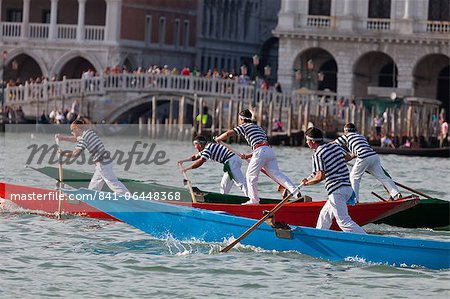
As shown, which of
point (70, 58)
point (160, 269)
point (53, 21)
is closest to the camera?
point (160, 269)

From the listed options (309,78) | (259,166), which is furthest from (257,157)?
(309,78)

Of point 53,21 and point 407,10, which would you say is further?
point 53,21

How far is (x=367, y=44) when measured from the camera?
38.2 meters

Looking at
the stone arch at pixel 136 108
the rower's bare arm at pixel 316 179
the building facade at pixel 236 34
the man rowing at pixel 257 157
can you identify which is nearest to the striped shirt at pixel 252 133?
the man rowing at pixel 257 157

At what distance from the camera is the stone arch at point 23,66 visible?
130 ft

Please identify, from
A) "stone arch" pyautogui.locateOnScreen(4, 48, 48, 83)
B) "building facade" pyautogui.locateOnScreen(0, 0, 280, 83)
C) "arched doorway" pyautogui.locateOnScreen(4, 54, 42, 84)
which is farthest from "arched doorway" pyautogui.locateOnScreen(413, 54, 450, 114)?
"arched doorway" pyautogui.locateOnScreen(4, 54, 42, 84)

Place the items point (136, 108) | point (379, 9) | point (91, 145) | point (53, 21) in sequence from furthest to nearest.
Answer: point (53, 21), point (379, 9), point (136, 108), point (91, 145)

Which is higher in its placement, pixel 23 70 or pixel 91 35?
pixel 91 35

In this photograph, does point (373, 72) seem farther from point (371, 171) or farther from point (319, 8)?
point (371, 171)

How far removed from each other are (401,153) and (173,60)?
1273 cm

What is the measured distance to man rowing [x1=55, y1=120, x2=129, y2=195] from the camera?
53.7 feet

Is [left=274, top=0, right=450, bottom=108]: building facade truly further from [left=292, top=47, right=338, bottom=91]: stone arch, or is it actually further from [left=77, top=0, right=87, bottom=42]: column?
[left=77, top=0, right=87, bottom=42]: column

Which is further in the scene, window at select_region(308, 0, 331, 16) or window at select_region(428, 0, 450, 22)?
window at select_region(308, 0, 331, 16)

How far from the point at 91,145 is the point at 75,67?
2516 centimetres
